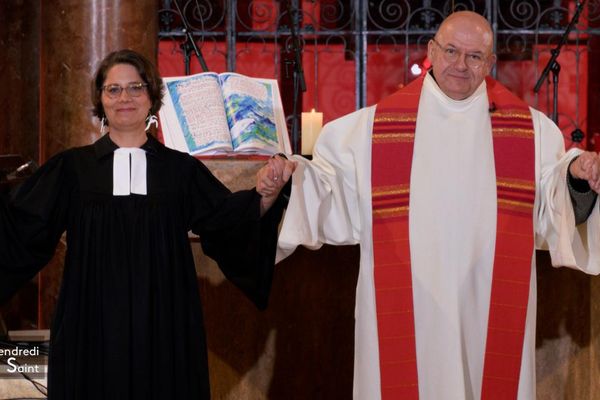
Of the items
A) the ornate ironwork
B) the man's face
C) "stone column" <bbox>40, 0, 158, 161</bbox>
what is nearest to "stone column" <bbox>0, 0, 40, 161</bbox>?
"stone column" <bbox>40, 0, 158, 161</bbox>

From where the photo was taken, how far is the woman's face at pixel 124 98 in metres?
3.59

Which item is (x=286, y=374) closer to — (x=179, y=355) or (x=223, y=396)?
(x=223, y=396)

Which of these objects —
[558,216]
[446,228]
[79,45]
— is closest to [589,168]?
[558,216]

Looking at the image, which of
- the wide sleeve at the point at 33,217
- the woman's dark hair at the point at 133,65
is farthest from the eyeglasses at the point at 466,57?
the wide sleeve at the point at 33,217

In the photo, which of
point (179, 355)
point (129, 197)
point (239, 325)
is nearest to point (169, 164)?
point (129, 197)

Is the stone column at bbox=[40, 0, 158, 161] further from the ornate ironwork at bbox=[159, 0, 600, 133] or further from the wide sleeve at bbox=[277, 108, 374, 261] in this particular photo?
the ornate ironwork at bbox=[159, 0, 600, 133]

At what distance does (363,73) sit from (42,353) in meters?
4.41

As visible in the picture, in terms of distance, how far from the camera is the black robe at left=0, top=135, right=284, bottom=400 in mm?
3561

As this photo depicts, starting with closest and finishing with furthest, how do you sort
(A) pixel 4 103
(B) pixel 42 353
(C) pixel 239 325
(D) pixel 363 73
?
(C) pixel 239 325
(B) pixel 42 353
(A) pixel 4 103
(D) pixel 363 73

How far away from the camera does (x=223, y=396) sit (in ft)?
16.1

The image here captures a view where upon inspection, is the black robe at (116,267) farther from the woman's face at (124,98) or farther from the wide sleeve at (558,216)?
the wide sleeve at (558,216)

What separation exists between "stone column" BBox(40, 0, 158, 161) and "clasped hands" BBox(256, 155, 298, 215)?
6.15 ft

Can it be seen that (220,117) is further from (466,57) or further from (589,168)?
(589,168)

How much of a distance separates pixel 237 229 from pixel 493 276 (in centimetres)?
108
